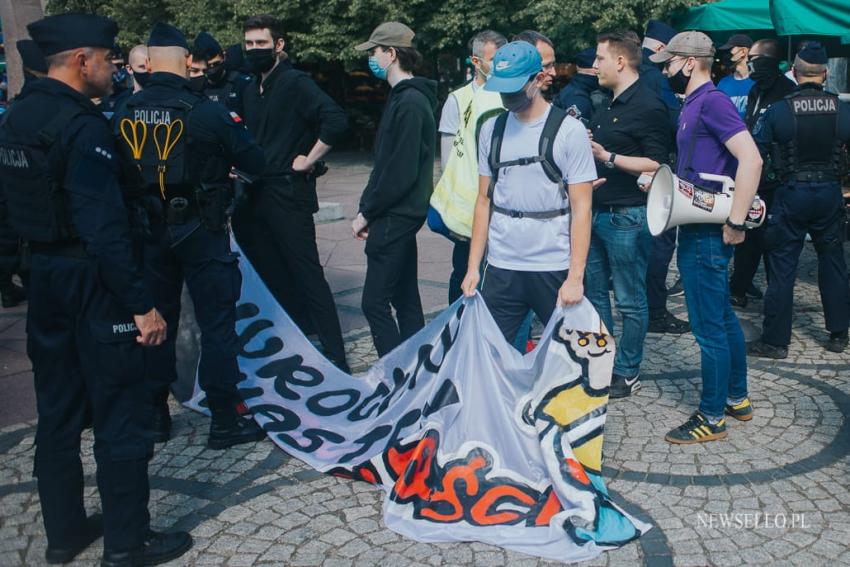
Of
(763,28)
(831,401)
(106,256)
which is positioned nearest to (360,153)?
(763,28)

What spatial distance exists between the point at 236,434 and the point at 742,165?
293 centimetres

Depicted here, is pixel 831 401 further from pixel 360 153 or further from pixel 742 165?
pixel 360 153

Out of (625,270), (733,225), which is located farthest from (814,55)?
(733,225)

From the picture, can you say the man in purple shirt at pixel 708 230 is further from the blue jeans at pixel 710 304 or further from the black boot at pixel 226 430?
the black boot at pixel 226 430

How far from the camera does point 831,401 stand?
526cm

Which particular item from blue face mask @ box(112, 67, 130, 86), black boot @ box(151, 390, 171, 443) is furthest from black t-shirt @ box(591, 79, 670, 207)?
blue face mask @ box(112, 67, 130, 86)

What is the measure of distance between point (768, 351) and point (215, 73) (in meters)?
4.57

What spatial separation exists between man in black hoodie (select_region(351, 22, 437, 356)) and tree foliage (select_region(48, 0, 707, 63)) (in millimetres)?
11513

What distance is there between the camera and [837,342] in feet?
20.3

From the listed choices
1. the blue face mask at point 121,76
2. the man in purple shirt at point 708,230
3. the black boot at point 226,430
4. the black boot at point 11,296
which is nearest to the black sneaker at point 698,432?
the man in purple shirt at point 708,230

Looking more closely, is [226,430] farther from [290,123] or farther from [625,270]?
[625,270]

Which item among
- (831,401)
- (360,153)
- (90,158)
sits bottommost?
(360,153)

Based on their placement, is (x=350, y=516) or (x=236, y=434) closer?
(x=350, y=516)

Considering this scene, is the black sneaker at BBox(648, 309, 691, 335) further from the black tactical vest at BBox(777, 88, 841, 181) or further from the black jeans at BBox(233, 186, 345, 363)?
the black jeans at BBox(233, 186, 345, 363)
